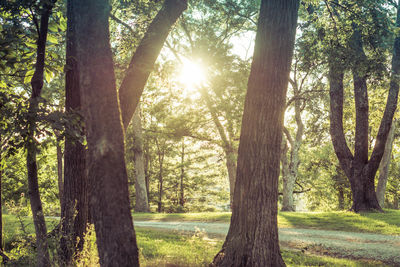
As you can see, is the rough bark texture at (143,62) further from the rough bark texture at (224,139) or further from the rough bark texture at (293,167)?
the rough bark texture at (293,167)

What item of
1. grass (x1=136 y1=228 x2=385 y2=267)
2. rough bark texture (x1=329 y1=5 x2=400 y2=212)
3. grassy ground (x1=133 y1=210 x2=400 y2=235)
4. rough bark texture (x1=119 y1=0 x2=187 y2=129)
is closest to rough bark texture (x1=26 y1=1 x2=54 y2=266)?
rough bark texture (x1=119 y1=0 x2=187 y2=129)

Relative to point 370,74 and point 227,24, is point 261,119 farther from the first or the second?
point 227,24

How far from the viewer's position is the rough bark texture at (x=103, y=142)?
2.93 meters

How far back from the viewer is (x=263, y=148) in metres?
4.32

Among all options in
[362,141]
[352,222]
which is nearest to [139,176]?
[362,141]

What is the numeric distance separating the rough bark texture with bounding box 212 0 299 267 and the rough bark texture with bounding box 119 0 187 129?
1.43 meters

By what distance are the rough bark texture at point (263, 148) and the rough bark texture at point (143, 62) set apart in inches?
56.5

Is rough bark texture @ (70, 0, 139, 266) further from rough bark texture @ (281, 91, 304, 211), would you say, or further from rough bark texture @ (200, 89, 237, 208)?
rough bark texture @ (281, 91, 304, 211)

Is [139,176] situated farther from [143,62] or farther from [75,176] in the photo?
[143,62]

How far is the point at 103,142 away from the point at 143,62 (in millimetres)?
2067

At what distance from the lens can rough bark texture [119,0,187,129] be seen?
4676 millimetres

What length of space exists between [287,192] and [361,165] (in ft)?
25.7

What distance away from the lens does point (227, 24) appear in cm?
1978

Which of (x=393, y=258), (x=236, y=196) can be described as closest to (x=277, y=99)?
(x=236, y=196)
